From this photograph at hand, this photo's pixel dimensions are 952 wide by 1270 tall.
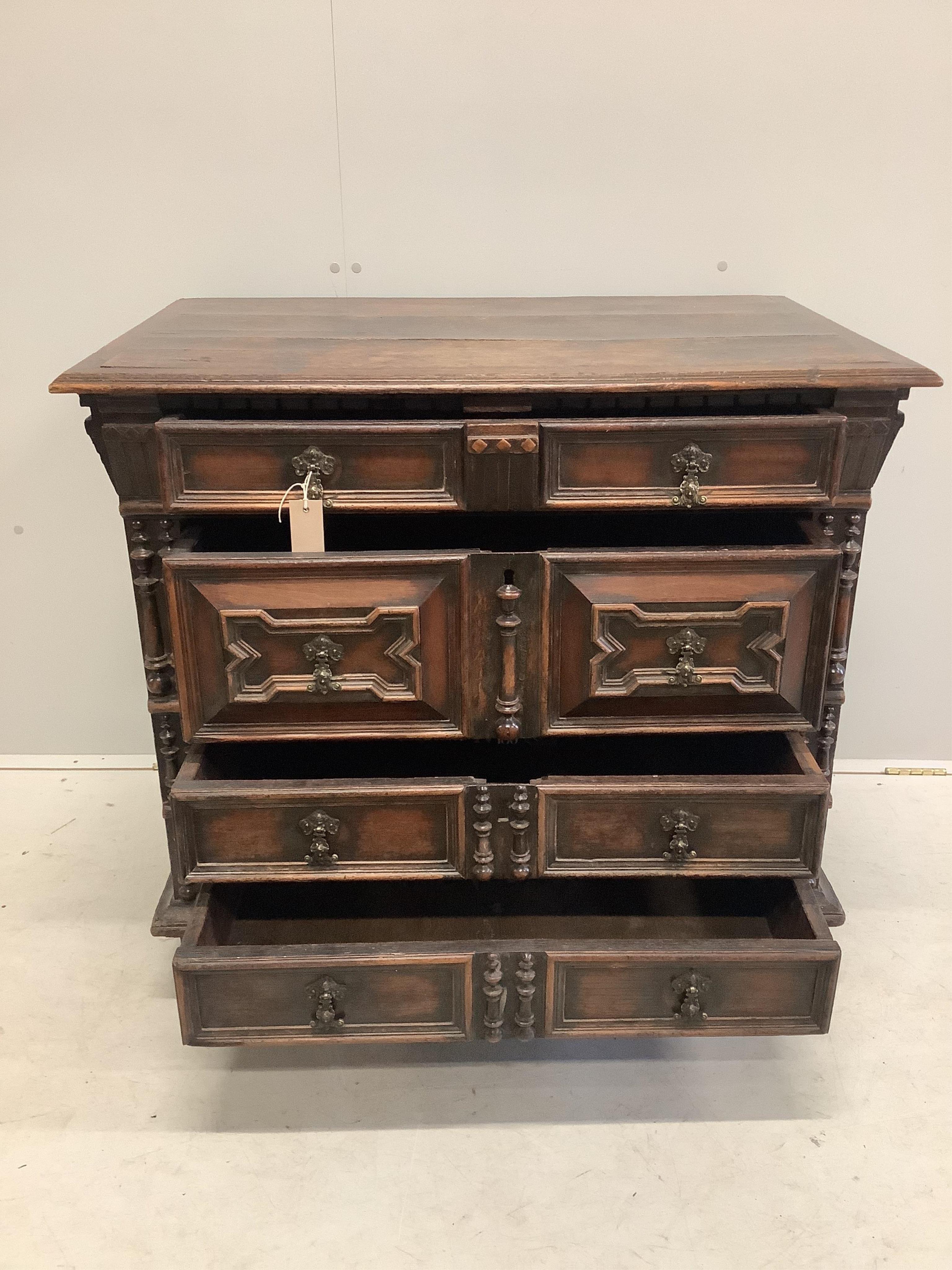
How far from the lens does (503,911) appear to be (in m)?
1.70

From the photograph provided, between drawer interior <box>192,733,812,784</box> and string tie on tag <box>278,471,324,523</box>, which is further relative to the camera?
drawer interior <box>192,733,812,784</box>

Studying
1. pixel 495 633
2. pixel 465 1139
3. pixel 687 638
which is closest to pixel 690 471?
pixel 687 638

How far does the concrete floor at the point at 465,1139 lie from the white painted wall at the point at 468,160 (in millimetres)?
1066

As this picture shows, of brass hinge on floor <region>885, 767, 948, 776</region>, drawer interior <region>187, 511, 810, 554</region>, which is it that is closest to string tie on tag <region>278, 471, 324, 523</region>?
drawer interior <region>187, 511, 810, 554</region>

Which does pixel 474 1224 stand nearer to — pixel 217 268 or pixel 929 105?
pixel 217 268

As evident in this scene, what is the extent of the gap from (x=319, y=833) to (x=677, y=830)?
49 centimetres

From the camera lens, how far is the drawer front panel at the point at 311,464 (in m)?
1.33

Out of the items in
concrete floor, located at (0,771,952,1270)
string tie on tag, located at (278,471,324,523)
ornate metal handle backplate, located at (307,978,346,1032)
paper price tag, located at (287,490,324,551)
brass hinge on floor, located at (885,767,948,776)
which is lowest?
concrete floor, located at (0,771,952,1270)

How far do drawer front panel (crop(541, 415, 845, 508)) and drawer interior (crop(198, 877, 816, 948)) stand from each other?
1.98ft

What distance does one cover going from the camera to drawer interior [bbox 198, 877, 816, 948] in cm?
164

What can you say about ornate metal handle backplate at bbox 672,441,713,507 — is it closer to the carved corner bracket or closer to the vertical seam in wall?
the carved corner bracket

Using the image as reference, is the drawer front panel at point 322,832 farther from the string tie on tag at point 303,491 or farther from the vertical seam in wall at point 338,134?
the vertical seam in wall at point 338,134

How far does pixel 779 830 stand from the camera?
1468mm

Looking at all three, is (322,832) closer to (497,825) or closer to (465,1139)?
(497,825)
